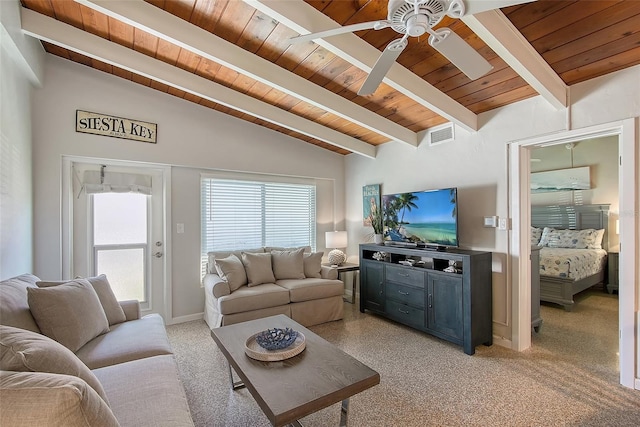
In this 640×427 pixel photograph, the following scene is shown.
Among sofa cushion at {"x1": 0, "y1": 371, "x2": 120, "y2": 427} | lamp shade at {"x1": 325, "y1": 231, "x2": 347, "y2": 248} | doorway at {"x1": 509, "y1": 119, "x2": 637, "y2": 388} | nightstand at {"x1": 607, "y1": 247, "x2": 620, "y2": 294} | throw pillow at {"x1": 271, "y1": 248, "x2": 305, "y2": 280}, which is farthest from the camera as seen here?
nightstand at {"x1": 607, "y1": 247, "x2": 620, "y2": 294}

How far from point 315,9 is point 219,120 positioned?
237 centimetres

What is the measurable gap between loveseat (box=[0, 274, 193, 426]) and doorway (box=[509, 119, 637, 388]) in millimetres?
3018

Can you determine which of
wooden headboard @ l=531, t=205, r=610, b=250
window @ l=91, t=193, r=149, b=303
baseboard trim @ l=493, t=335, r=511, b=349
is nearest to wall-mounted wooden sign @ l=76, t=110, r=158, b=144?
window @ l=91, t=193, r=149, b=303

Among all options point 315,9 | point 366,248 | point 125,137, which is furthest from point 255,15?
point 366,248

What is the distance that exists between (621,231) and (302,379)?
2.64 meters

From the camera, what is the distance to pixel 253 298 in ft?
10.7

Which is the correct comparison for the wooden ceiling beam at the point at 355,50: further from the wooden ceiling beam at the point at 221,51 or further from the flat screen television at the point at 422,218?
the flat screen television at the point at 422,218

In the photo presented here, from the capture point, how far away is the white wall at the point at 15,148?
2123 mm

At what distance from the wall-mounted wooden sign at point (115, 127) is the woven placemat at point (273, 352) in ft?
9.30

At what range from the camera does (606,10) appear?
179cm

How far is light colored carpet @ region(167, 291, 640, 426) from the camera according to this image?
Result: 75.9 inches

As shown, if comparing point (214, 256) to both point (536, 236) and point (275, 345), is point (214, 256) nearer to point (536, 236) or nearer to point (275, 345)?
point (275, 345)

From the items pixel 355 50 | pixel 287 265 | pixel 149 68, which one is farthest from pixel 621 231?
pixel 149 68

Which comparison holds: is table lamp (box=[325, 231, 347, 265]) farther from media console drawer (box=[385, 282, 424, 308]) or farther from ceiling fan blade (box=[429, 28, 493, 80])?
ceiling fan blade (box=[429, 28, 493, 80])
